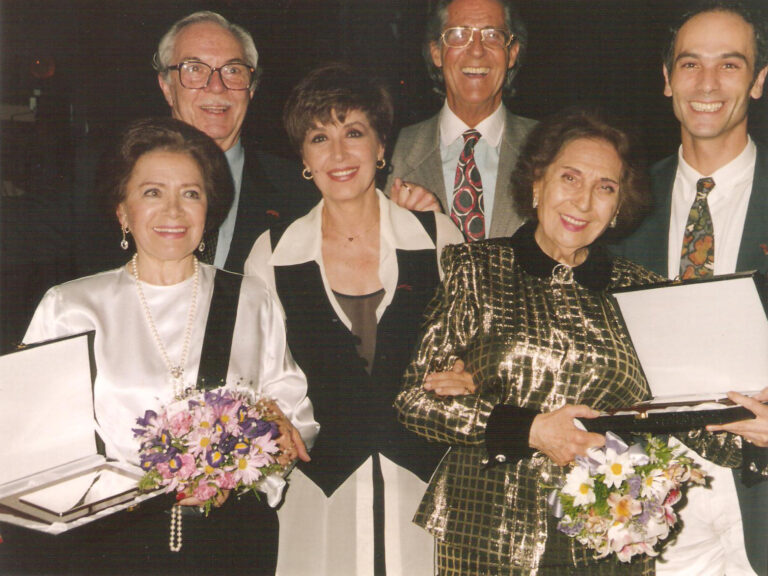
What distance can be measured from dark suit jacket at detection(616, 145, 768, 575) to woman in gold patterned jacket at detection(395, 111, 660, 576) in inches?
13.3

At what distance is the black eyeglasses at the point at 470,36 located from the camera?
3059 millimetres

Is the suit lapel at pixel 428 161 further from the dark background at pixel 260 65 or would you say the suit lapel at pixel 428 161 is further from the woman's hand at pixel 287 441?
the woman's hand at pixel 287 441

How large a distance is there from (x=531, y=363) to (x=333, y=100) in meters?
1.26

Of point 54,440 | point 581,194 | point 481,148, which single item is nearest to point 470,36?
point 481,148

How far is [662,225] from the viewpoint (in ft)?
9.46

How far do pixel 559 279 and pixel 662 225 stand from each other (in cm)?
66

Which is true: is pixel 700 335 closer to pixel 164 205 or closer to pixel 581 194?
pixel 581 194

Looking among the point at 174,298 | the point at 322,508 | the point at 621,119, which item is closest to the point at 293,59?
the point at 174,298

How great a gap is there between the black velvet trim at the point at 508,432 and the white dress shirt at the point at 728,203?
1.01 m

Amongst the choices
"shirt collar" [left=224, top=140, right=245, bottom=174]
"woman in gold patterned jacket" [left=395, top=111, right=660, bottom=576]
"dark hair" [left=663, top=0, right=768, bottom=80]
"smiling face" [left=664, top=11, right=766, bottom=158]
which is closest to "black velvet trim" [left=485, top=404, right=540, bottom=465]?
"woman in gold patterned jacket" [left=395, top=111, right=660, bottom=576]

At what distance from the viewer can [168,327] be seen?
2.60m

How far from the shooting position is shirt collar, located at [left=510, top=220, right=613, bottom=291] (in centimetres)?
248

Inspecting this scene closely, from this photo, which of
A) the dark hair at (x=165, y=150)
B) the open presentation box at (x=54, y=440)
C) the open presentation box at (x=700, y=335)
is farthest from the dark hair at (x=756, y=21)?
the open presentation box at (x=54, y=440)

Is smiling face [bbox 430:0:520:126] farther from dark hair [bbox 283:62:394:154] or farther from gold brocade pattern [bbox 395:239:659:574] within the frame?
gold brocade pattern [bbox 395:239:659:574]
